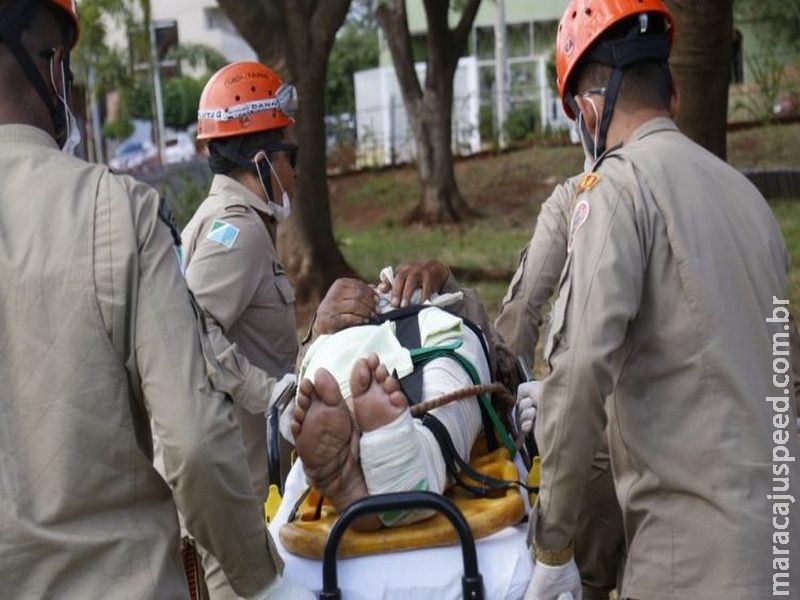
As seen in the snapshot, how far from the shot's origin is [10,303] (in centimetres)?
228

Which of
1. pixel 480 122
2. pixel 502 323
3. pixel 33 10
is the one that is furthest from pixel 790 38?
pixel 33 10

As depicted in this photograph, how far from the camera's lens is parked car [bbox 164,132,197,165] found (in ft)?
113

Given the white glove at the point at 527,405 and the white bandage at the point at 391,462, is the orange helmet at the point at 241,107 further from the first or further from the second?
the white bandage at the point at 391,462

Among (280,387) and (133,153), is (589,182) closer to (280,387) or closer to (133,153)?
(280,387)

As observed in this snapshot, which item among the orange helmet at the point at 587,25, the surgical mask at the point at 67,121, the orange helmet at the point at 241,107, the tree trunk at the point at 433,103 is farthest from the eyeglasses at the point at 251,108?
the tree trunk at the point at 433,103

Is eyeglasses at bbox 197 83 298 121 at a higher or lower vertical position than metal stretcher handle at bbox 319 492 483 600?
higher

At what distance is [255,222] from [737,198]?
201 centimetres

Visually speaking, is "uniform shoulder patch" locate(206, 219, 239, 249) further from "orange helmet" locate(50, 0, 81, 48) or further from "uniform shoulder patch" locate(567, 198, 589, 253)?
"uniform shoulder patch" locate(567, 198, 589, 253)

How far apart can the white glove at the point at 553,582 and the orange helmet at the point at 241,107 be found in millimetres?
2284

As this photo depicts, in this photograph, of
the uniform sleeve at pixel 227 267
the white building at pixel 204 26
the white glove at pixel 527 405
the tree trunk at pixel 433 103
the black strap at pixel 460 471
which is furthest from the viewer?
the white building at pixel 204 26

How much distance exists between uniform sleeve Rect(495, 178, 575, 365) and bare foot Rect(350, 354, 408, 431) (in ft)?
3.92

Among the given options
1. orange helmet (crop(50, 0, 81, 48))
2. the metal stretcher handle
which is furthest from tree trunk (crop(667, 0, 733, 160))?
orange helmet (crop(50, 0, 81, 48))

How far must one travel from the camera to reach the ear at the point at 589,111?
2928 millimetres

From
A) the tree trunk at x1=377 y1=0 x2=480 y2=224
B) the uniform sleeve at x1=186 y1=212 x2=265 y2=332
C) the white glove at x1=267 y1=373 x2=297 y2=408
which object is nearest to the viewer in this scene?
the white glove at x1=267 y1=373 x2=297 y2=408
